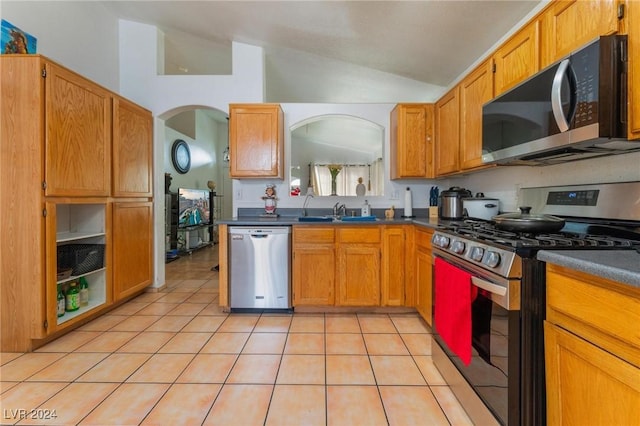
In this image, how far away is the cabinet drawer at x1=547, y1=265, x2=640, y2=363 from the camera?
31.0 inches

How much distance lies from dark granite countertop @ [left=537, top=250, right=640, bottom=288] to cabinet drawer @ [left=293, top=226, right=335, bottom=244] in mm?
1877

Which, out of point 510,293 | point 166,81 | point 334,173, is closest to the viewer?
point 510,293

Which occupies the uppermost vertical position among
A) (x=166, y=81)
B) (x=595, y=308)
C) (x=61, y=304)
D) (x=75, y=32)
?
(x=75, y=32)

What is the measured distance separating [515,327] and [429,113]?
2511mm

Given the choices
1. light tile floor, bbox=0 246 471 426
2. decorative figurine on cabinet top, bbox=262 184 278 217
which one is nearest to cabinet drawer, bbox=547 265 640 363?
light tile floor, bbox=0 246 471 426

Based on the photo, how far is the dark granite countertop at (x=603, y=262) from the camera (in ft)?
2.60

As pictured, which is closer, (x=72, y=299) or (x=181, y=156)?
(x=72, y=299)

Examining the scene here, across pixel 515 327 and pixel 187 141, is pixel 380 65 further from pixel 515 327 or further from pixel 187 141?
pixel 187 141

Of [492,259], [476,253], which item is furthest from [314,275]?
[492,259]

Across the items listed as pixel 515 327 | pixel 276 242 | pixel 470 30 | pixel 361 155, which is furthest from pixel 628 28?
pixel 361 155

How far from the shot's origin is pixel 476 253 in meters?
1.38

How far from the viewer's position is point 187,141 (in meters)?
6.59

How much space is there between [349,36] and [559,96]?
7.33 feet

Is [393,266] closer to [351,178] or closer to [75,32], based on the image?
[351,178]
